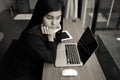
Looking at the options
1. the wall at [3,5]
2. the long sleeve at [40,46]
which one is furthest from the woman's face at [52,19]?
the wall at [3,5]

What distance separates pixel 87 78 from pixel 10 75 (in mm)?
729

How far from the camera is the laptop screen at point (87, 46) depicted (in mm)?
1093

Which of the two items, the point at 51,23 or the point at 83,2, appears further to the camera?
the point at 83,2

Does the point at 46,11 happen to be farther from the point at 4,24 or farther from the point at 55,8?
the point at 4,24

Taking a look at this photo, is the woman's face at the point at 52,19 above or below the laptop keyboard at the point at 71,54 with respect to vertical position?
above

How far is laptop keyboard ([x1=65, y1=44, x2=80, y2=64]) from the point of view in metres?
1.17

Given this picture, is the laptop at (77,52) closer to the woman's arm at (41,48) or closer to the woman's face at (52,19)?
the woman's arm at (41,48)

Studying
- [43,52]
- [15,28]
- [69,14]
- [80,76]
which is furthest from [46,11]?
[15,28]

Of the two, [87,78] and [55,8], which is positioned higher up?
[55,8]

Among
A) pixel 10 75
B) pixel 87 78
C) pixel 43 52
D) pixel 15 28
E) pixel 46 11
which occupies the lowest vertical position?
pixel 15 28

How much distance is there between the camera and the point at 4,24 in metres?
3.16

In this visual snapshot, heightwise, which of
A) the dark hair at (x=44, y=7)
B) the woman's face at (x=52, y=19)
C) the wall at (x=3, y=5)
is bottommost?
the wall at (x=3, y=5)

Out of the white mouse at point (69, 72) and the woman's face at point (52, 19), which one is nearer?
the white mouse at point (69, 72)

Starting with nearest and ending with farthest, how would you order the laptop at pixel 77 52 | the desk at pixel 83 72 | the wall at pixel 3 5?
1. the desk at pixel 83 72
2. the laptop at pixel 77 52
3. the wall at pixel 3 5
